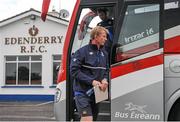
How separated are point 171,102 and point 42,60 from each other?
25.1 m

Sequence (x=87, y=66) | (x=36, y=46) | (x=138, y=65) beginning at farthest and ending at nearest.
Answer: (x=36, y=46), (x=138, y=65), (x=87, y=66)

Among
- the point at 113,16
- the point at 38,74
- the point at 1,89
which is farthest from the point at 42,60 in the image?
the point at 113,16

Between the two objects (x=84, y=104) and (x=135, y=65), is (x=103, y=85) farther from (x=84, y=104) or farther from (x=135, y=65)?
(x=135, y=65)

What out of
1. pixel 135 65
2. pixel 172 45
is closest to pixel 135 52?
pixel 135 65

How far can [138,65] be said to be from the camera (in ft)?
24.1

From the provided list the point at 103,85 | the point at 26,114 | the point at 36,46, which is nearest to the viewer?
the point at 103,85

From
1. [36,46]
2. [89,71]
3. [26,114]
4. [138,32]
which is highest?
[36,46]

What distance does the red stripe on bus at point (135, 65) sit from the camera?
23.7 feet

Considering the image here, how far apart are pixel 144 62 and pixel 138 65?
11 centimetres

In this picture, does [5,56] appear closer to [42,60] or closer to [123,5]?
[42,60]

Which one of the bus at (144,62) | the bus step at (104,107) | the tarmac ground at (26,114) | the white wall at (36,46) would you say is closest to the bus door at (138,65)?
the bus at (144,62)

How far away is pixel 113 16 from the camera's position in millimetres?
8211

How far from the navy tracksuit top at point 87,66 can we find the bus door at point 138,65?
0.55 meters

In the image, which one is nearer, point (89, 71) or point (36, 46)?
point (89, 71)
